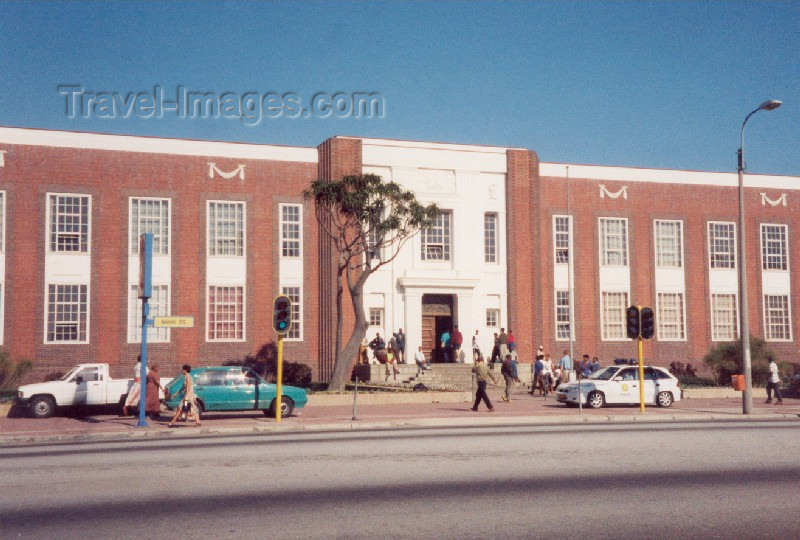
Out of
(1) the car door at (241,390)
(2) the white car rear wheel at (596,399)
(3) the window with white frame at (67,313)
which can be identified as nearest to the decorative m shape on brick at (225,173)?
(3) the window with white frame at (67,313)

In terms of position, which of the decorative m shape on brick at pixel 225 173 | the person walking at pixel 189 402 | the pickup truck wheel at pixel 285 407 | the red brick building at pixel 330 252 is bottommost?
the pickup truck wheel at pixel 285 407

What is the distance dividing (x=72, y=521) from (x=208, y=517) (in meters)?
1.42

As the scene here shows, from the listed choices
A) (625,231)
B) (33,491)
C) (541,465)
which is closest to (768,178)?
(625,231)

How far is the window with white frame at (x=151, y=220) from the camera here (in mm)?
38625

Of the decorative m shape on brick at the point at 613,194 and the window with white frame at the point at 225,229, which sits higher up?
the decorative m shape on brick at the point at 613,194

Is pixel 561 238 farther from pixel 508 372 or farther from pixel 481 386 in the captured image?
pixel 481 386

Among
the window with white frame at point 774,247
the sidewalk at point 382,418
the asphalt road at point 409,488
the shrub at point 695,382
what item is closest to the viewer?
the asphalt road at point 409,488

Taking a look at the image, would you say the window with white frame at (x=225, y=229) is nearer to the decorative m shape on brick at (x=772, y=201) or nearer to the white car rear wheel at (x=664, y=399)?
the white car rear wheel at (x=664, y=399)

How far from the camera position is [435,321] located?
1650 inches

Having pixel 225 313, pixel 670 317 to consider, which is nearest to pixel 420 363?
pixel 225 313

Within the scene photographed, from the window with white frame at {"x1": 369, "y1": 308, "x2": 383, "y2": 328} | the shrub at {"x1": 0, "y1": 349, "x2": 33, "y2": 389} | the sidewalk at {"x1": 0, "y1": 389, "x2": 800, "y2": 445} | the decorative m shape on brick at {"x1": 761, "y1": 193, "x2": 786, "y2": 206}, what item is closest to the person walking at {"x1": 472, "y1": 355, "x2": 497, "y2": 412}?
the sidewalk at {"x1": 0, "y1": 389, "x2": 800, "y2": 445}

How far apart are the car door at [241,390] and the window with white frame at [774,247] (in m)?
34.3

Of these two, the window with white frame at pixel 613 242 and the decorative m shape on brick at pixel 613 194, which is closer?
the decorative m shape on brick at pixel 613 194

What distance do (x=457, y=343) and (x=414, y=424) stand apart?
56.0 ft
